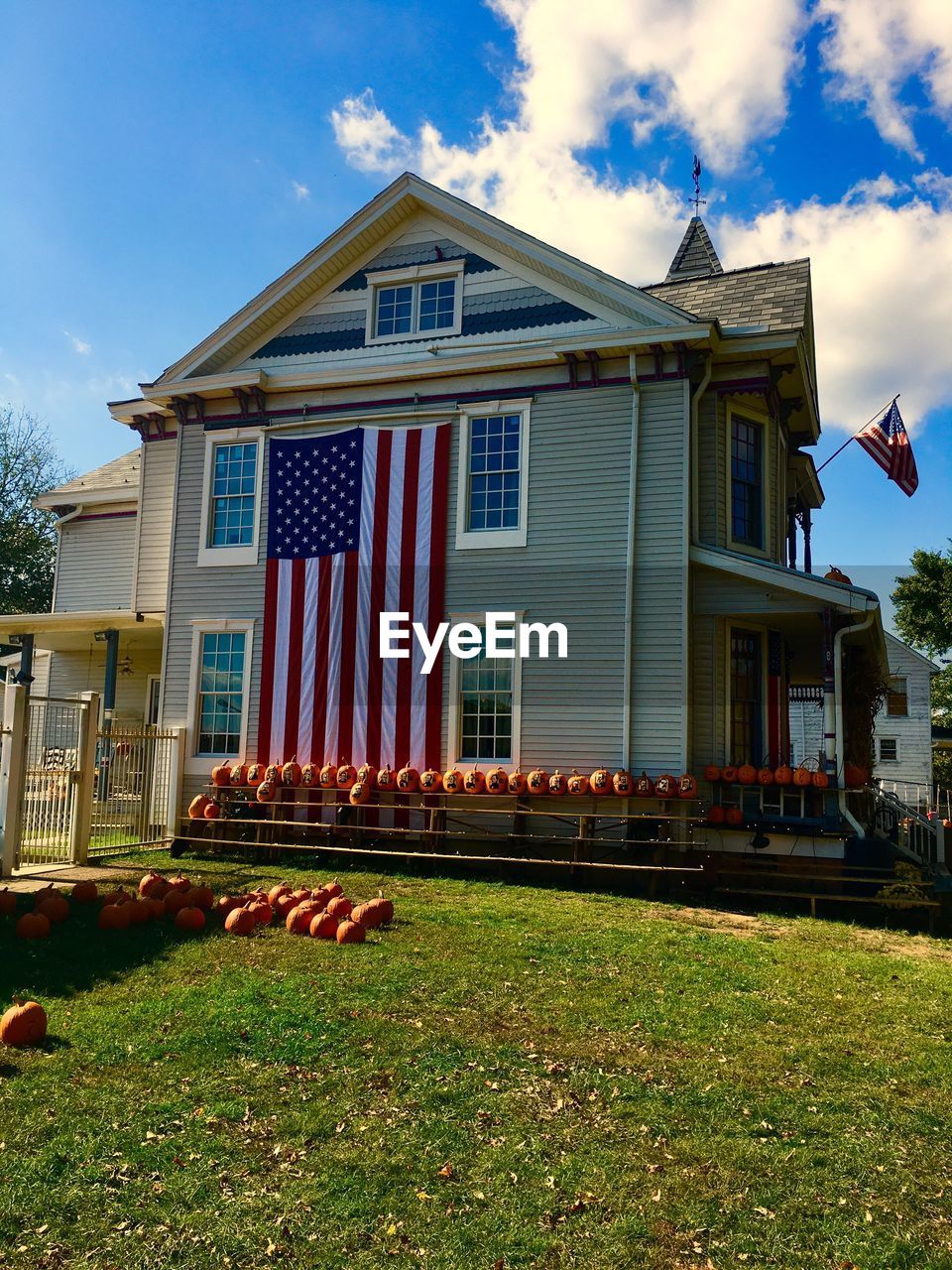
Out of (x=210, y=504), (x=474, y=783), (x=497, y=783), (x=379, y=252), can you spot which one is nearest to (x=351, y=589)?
(x=210, y=504)

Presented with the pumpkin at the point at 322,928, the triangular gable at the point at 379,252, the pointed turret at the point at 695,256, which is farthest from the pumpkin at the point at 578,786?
the pointed turret at the point at 695,256

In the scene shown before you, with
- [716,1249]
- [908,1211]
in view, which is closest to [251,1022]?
[716,1249]

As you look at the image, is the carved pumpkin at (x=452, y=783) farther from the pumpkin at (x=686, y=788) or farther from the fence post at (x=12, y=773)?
the fence post at (x=12, y=773)

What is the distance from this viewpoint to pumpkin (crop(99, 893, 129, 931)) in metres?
8.58

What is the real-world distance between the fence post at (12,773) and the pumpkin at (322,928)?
426cm

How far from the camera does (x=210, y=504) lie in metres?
16.1

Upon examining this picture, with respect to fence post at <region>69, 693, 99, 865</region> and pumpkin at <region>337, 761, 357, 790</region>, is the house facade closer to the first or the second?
pumpkin at <region>337, 761, 357, 790</region>

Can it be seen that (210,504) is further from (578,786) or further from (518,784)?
(578,786)

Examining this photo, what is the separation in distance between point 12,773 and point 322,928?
440cm

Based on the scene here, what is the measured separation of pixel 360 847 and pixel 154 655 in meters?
9.91

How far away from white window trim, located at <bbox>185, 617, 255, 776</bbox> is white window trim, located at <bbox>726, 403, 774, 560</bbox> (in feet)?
24.8

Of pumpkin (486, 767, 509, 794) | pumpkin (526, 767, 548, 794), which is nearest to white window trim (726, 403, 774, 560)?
pumpkin (526, 767, 548, 794)

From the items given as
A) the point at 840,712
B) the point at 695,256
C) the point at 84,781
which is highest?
the point at 695,256

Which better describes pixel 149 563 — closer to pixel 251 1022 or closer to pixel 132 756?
pixel 132 756
